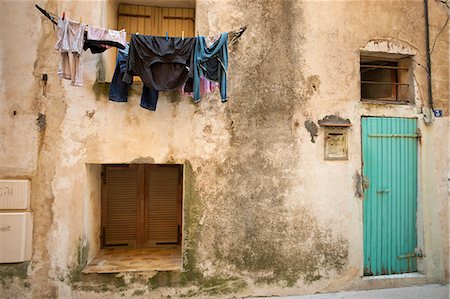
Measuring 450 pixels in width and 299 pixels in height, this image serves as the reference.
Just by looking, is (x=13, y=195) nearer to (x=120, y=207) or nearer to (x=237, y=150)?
(x=120, y=207)

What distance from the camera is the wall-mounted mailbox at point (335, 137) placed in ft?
17.8

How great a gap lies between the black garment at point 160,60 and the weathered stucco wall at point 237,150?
20.8 inches

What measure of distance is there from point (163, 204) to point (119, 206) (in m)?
0.83

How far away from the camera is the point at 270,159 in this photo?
5.27 m

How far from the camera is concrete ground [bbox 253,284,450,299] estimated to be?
518 centimetres

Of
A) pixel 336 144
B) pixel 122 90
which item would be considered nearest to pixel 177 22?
pixel 122 90

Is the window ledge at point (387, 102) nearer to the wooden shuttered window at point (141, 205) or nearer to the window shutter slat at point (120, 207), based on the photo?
the wooden shuttered window at point (141, 205)

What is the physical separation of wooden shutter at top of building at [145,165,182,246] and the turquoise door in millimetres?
3468

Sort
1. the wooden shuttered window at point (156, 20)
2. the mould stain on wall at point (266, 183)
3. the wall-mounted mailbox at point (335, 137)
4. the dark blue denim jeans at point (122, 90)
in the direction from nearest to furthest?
the dark blue denim jeans at point (122, 90)
the mould stain on wall at point (266, 183)
the wall-mounted mailbox at point (335, 137)
the wooden shuttered window at point (156, 20)

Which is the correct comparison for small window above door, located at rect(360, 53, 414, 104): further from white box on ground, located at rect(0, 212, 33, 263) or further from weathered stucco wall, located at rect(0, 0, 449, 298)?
white box on ground, located at rect(0, 212, 33, 263)

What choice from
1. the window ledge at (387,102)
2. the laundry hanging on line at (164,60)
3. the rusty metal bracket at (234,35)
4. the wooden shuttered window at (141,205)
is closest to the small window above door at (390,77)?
the window ledge at (387,102)

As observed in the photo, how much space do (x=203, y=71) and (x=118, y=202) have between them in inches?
126

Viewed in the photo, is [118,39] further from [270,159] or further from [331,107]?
[331,107]

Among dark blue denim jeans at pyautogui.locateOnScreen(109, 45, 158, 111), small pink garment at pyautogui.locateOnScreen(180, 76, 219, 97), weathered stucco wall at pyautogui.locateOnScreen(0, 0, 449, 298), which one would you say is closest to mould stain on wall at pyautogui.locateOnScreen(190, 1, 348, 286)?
weathered stucco wall at pyautogui.locateOnScreen(0, 0, 449, 298)
